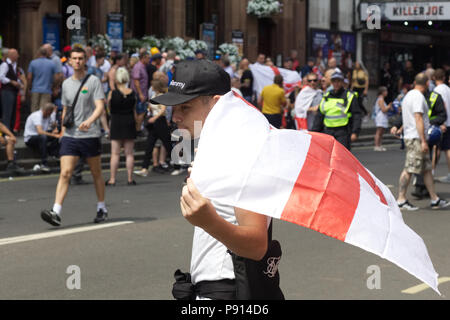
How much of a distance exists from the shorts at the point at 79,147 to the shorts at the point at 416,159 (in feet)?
14.2

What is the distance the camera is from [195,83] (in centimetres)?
278

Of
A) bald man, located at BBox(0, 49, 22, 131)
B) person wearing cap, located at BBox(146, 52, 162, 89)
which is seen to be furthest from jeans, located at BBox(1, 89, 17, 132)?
person wearing cap, located at BBox(146, 52, 162, 89)

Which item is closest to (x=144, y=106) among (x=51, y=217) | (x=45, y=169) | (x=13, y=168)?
(x=45, y=169)

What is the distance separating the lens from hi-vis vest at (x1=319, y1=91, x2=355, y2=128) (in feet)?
37.8

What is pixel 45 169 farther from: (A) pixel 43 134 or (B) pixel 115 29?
(B) pixel 115 29

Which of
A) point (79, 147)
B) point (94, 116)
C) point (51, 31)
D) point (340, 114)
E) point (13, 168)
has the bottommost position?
point (13, 168)

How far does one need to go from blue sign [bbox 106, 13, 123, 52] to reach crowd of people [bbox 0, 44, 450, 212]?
0.94 meters

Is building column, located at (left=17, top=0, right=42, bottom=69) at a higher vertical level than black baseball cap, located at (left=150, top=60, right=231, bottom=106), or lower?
higher

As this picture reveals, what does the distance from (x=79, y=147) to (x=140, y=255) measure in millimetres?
2103

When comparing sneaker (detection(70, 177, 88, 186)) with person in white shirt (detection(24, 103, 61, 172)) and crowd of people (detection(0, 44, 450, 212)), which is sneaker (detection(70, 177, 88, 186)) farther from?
person in white shirt (detection(24, 103, 61, 172))

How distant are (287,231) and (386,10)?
85.0 feet

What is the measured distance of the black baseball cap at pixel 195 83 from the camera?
9.07 feet

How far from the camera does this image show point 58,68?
17.3 metres
